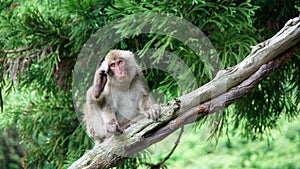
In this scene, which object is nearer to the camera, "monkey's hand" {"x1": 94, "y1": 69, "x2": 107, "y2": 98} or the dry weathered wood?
the dry weathered wood

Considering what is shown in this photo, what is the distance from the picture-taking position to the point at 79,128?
470cm

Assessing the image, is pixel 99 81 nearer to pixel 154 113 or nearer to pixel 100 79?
pixel 100 79

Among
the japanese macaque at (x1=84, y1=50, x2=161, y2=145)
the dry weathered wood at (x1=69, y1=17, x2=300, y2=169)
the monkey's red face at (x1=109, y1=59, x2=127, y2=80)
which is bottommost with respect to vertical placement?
the dry weathered wood at (x1=69, y1=17, x2=300, y2=169)

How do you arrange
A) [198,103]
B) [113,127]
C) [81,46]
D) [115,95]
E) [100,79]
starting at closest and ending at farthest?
[198,103]
[113,127]
[100,79]
[115,95]
[81,46]

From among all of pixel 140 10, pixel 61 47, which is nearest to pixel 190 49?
pixel 140 10

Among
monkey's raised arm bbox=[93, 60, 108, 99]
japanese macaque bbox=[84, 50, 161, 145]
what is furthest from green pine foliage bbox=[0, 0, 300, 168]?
monkey's raised arm bbox=[93, 60, 108, 99]

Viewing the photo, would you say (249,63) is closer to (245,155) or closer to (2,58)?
(2,58)

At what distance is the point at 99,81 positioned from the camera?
355 centimetres

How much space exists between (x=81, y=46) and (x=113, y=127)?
3.67ft

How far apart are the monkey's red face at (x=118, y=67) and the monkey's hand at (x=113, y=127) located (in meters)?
0.30

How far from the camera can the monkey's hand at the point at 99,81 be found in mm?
3518

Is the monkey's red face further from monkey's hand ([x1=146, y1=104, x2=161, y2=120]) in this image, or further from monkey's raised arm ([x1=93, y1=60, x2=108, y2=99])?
monkey's hand ([x1=146, y1=104, x2=161, y2=120])

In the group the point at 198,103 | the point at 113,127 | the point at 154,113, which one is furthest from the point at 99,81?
the point at 198,103

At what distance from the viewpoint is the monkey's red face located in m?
3.56
